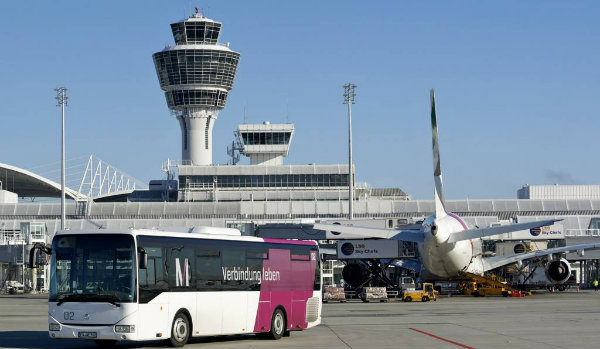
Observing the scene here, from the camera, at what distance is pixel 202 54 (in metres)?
155

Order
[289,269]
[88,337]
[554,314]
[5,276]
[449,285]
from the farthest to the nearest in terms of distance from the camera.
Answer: [5,276], [449,285], [554,314], [289,269], [88,337]

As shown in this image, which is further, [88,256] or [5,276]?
[5,276]

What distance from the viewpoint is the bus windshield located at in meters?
27.8

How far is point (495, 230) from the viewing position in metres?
56.1

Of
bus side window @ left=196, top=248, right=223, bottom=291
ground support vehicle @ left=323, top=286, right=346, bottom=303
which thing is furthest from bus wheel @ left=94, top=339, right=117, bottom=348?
ground support vehicle @ left=323, top=286, right=346, bottom=303

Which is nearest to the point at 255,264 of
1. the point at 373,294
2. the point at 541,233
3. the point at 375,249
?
the point at 373,294

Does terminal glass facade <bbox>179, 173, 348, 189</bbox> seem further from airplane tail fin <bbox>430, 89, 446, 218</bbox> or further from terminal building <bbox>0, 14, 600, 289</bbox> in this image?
airplane tail fin <bbox>430, 89, 446, 218</bbox>

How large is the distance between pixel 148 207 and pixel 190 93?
24.2 m

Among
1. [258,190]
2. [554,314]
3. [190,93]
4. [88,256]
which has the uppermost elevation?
[190,93]

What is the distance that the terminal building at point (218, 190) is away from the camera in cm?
13762

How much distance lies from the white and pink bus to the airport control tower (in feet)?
405

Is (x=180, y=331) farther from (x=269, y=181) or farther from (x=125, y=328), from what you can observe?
(x=269, y=181)

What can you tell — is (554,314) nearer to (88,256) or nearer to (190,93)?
(88,256)

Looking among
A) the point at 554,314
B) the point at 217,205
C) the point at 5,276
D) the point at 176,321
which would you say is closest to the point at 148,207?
the point at 217,205
